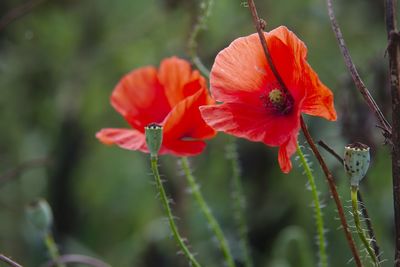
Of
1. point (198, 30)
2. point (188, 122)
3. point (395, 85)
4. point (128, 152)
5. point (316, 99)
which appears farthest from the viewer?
point (128, 152)

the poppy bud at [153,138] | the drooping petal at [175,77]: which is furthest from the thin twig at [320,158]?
the drooping petal at [175,77]

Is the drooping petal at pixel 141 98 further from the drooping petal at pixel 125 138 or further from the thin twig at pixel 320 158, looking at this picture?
the thin twig at pixel 320 158

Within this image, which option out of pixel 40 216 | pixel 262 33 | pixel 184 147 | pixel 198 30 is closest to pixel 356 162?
pixel 262 33

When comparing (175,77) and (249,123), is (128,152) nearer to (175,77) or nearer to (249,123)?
(175,77)

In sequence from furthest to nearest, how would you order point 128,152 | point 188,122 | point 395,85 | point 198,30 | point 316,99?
point 128,152 < point 198,30 < point 188,122 < point 316,99 < point 395,85

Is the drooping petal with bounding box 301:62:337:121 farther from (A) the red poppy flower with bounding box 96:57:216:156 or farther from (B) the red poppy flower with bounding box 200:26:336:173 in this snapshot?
(A) the red poppy flower with bounding box 96:57:216:156

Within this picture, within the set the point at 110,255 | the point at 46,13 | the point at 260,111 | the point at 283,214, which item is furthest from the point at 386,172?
the point at 260,111
